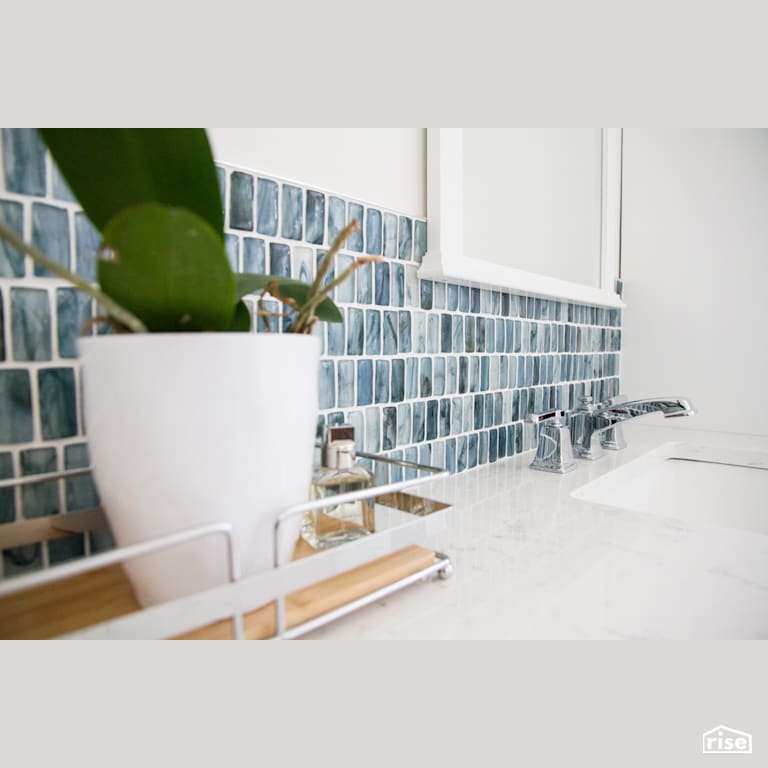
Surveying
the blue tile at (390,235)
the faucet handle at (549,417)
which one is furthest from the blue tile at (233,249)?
the faucet handle at (549,417)

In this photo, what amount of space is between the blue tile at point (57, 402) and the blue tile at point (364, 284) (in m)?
0.36

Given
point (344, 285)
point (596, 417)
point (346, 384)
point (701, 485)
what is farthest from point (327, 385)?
point (701, 485)

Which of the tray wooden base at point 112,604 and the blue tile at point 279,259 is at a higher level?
the blue tile at point 279,259

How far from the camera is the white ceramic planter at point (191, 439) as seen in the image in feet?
1.01

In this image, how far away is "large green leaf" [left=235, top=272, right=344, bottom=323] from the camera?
1.38 ft

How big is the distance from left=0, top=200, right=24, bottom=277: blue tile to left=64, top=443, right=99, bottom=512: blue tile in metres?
0.16

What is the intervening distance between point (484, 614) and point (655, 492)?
0.79 meters

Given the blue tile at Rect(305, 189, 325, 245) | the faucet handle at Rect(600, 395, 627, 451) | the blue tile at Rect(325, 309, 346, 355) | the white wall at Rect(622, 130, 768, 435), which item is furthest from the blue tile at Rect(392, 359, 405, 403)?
the white wall at Rect(622, 130, 768, 435)

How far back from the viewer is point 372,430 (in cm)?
73

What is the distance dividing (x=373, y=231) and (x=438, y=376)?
0.83ft

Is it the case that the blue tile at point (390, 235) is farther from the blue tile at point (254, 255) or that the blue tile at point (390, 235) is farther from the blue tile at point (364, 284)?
the blue tile at point (254, 255)

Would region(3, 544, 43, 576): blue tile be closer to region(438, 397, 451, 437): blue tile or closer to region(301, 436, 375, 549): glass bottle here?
region(301, 436, 375, 549): glass bottle

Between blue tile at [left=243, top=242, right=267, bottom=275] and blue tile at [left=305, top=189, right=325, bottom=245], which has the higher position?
blue tile at [left=305, top=189, right=325, bottom=245]

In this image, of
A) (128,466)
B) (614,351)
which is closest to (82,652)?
(128,466)
